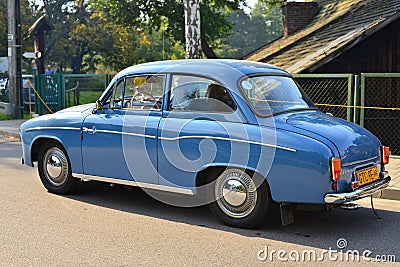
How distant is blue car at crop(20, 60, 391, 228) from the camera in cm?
596

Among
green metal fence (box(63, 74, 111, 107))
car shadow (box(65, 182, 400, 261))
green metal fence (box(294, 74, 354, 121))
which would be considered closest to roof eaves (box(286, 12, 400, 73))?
green metal fence (box(294, 74, 354, 121))

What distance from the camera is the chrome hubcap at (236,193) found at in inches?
247

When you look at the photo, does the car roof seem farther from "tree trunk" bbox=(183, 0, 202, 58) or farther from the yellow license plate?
"tree trunk" bbox=(183, 0, 202, 58)

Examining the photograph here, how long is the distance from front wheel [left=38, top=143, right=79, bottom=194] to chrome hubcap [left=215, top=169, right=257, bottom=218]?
2.53 meters

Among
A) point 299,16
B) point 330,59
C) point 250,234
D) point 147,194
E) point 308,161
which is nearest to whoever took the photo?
point 308,161

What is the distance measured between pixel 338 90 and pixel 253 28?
101794 mm

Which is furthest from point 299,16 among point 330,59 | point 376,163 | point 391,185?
point 376,163

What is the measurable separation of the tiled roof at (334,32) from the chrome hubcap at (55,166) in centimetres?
735

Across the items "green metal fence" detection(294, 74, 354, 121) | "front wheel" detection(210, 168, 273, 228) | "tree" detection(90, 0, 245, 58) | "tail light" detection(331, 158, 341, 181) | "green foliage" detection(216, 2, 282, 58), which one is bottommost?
"front wheel" detection(210, 168, 273, 228)

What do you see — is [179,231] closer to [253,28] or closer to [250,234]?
[250,234]

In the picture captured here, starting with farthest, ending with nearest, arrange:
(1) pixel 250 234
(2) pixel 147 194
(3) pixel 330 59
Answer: (3) pixel 330 59
(2) pixel 147 194
(1) pixel 250 234

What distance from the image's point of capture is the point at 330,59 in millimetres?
13844

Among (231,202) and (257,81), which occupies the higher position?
(257,81)

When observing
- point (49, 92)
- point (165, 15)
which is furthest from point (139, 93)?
point (165, 15)
